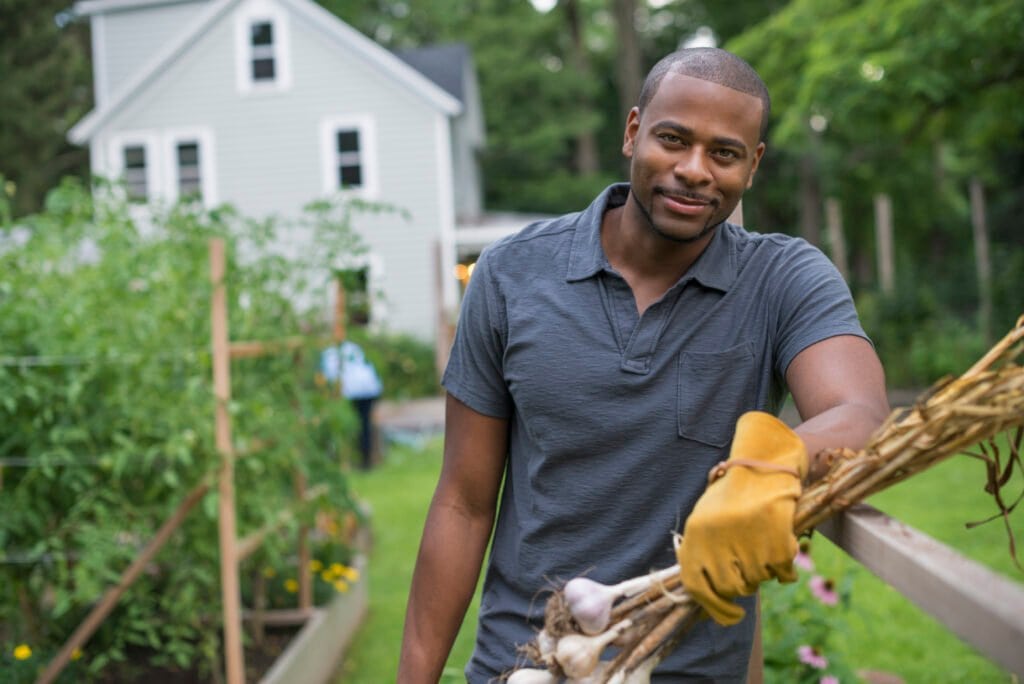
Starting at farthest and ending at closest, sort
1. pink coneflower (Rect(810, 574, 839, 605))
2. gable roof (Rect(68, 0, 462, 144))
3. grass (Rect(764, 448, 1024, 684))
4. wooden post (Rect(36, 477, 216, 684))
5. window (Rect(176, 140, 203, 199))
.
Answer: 1. window (Rect(176, 140, 203, 199))
2. gable roof (Rect(68, 0, 462, 144))
3. grass (Rect(764, 448, 1024, 684))
4. wooden post (Rect(36, 477, 216, 684))
5. pink coneflower (Rect(810, 574, 839, 605))

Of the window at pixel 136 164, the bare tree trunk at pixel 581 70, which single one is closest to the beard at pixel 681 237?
the window at pixel 136 164

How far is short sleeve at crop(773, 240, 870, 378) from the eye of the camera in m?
1.62

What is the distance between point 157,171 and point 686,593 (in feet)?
64.1

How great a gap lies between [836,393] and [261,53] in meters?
19.4

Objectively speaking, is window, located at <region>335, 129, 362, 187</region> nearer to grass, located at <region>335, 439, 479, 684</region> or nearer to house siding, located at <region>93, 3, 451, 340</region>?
house siding, located at <region>93, 3, 451, 340</region>

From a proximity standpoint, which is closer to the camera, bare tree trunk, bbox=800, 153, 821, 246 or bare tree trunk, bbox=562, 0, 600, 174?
bare tree trunk, bbox=800, 153, 821, 246

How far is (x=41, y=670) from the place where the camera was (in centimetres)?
378

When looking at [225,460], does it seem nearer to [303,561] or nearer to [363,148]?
[303,561]

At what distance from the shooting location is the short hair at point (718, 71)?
65.2 inches

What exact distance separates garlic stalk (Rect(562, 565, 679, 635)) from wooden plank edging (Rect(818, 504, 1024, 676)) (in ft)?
0.78

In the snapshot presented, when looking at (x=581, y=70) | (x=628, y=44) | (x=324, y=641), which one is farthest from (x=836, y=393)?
(x=581, y=70)

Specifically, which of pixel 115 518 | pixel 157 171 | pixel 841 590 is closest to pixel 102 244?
pixel 115 518

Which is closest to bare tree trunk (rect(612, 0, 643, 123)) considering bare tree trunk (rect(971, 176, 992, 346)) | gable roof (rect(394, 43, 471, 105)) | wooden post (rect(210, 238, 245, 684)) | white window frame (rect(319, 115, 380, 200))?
gable roof (rect(394, 43, 471, 105))

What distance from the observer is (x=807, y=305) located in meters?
1.69
